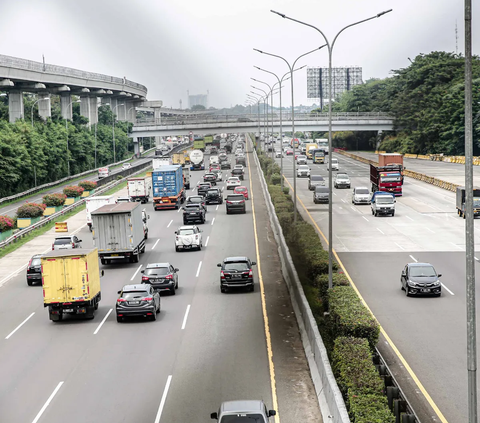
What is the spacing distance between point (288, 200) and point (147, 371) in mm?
38757

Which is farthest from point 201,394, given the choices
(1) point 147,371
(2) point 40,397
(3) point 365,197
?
(3) point 365,197

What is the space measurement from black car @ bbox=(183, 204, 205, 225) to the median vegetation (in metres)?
17.5

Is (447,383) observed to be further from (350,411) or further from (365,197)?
(365,197)

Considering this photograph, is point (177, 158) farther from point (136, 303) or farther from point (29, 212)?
point (136, 303)

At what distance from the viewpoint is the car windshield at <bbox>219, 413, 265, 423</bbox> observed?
15156 mm

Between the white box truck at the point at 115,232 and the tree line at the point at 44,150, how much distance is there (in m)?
41.1

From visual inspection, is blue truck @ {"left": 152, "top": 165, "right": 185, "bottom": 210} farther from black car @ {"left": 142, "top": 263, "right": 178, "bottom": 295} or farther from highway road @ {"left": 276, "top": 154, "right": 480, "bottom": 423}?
black car @ {"left": 142, "top": 263, "right": 178, "bottom": 295}

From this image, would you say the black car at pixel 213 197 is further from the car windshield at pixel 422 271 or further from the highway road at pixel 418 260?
the car windshield at pixel 422 271

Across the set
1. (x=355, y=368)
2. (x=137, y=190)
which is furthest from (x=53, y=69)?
(x=355, y=368)

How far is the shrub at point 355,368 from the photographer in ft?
58.4

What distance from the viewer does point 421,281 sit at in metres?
33.2

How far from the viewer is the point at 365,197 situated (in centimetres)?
Answer: 6869

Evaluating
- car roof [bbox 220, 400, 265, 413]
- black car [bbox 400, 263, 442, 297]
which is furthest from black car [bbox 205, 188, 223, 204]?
car roof [bbox 220, 400, 265, 413]

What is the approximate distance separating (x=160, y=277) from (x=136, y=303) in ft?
15.9
